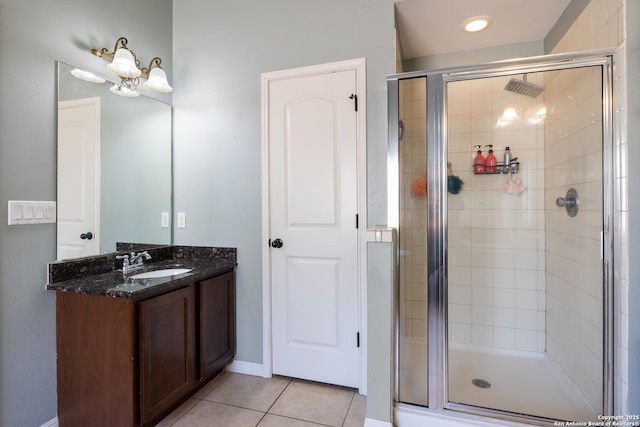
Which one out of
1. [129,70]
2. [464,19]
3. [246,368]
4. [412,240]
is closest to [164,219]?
[129,70]

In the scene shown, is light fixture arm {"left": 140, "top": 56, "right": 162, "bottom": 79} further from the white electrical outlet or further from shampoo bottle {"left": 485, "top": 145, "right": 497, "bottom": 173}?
shampoo bottle {"left": 485, "top": 145, "right": 497, "bottom": 173}

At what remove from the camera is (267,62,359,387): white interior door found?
1.99 meters

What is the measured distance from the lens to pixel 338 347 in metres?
2.03

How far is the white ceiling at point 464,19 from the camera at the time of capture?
1.91 meters

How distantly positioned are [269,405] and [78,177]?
1800 millimetres

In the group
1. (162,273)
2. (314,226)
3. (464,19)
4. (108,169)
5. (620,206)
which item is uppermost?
(464,19)

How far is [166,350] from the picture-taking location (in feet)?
5.37

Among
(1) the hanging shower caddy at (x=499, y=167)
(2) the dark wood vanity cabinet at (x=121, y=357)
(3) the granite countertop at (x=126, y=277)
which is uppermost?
(1) the hanging shower caddy at (x=499, y=167)

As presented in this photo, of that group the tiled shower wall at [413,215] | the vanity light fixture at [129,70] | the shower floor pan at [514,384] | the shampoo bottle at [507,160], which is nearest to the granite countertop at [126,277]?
the vanity light fixture at [129,70]

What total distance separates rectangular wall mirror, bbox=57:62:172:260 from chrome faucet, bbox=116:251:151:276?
10cm

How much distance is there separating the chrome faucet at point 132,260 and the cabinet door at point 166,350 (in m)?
0.48

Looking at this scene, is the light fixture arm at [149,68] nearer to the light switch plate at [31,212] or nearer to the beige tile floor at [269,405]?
the light switch plate at [31,212]

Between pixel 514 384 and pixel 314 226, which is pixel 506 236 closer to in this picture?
pixel 514 384

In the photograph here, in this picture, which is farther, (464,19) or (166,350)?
(464,19)
